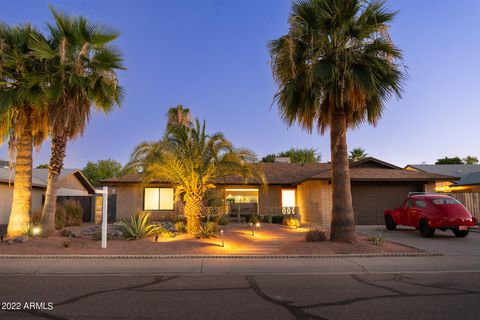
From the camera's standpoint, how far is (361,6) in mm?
11781

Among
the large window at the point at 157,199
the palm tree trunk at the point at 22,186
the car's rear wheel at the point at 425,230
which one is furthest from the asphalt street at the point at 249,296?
the large window at the point at 157,199

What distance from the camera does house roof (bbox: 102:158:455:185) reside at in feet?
65.7

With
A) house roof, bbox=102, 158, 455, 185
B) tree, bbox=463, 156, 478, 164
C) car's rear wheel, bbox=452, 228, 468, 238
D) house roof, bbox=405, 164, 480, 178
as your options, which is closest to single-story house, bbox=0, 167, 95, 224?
house roof, bbox=102, 158, 455, 185

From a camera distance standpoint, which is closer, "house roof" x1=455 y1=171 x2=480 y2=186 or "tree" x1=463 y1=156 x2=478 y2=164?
"house roof" x1=455 y1=171 x2=480 y2=186

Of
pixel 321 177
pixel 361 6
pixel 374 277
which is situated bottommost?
pixel 374 277

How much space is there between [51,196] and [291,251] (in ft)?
30.8

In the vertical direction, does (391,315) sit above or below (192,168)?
below

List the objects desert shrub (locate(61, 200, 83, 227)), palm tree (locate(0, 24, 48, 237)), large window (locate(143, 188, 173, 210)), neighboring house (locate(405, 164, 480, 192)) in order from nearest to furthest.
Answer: palm tree (locate(0, 24, 48, 237))
desert shrub (locate(61, 200, 83, 227))
large window (locate(143, 188, 173, 210))
neighboring house (locate(405, 164, 480, 192))

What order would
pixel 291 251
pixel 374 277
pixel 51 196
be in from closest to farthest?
1. pixel 374 277
2. pixel 291 251
3. pixel 51 196

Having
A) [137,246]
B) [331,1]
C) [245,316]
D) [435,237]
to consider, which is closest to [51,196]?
[137,246]

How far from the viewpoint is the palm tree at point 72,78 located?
1273 cm

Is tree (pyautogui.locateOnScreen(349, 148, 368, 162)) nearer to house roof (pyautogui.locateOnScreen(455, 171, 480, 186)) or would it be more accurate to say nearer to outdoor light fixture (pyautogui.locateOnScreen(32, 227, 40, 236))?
house roof (pyautogui.locateOnScreen(455, 171, 480, 186))

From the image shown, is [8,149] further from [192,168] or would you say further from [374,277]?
[374,277]

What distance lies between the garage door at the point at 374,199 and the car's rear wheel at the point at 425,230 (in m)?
5.89
